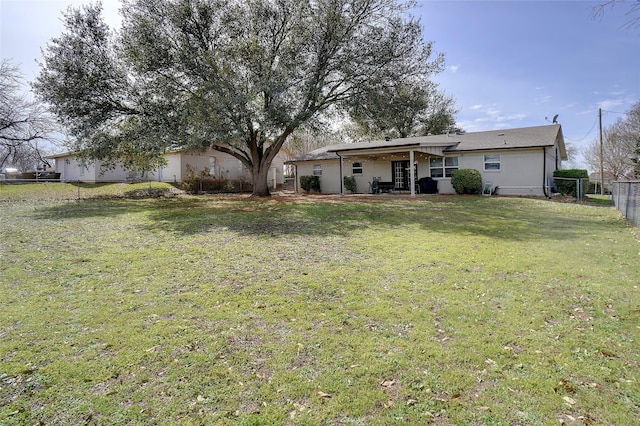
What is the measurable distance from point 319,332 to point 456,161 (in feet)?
62.8

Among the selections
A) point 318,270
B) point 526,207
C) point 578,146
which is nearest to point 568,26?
point 526,207

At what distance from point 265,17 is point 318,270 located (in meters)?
14.6

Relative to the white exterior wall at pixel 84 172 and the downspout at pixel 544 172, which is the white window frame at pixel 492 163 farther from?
the white exterior wall at pixel 84 172

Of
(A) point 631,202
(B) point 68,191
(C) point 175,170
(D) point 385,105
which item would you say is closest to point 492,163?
(D) point 385,105

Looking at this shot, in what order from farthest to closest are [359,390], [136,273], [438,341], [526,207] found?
[526,207], [136,273], [438,341], [359,390]

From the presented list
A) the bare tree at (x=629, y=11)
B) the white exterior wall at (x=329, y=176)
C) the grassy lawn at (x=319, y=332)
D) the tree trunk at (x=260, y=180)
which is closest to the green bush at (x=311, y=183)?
the white exterior wall at (x=329, y=176)

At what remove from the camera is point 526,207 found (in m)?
14.2

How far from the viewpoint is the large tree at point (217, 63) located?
48.6 ft

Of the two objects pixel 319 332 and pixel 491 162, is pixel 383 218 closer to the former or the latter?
pixel 319 332

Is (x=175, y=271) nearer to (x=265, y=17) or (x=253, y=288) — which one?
(x=253, y=288)

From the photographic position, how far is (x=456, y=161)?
2050 centimetres

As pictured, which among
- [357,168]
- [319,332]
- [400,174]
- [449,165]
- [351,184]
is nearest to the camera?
[319,332]

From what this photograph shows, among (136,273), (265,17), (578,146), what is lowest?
(136,273)

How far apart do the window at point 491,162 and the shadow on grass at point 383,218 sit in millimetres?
4272
